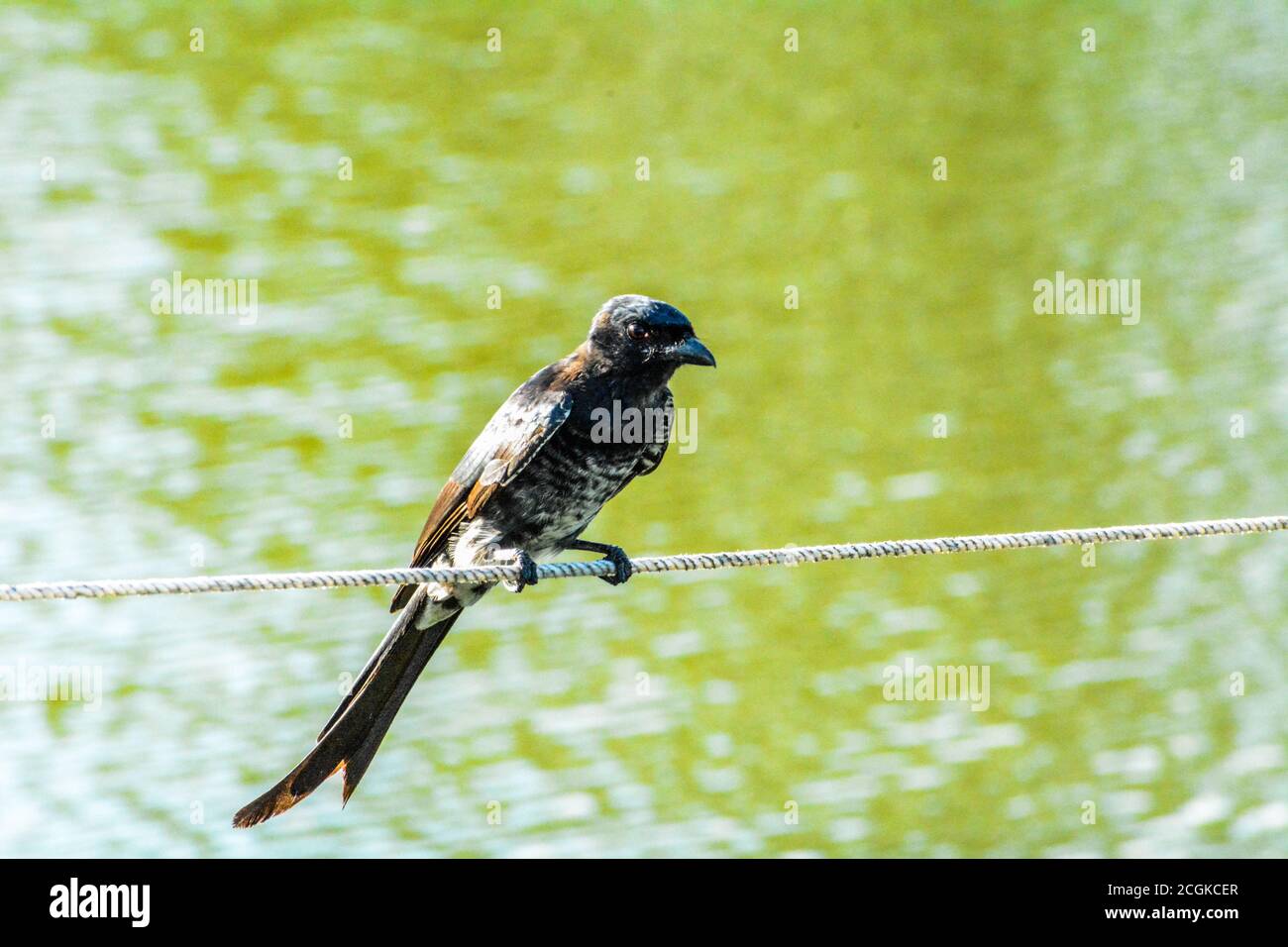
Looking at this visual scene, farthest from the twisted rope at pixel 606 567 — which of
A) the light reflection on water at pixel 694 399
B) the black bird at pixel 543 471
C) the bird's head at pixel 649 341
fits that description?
the light reflection on water at pixel 694 399

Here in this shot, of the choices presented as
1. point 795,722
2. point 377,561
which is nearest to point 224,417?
point 377,561

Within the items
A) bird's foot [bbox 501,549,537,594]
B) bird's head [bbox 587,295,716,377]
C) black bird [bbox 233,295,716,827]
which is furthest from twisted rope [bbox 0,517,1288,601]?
bird's head [bbox 587,295,716,377]

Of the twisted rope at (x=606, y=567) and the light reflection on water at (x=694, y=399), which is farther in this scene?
the light reflection on water at (x=694, y=399)

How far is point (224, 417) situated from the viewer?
866 cm

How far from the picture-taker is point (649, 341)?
5188 millimetres

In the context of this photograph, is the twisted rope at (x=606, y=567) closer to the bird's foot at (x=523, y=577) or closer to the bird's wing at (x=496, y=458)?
the bird's foot at (x=523, y=577)

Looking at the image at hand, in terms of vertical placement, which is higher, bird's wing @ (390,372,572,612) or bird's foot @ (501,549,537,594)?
bird's wing @ (390,372,572,612)

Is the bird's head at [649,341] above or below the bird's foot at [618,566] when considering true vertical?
above

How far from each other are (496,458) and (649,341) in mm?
597

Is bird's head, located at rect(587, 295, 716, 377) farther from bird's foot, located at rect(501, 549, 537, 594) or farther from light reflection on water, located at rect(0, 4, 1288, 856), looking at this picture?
light reflection on water, located at rect(0, 4, 1288, 856)

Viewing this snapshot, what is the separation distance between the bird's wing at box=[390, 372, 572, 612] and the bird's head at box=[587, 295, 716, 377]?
0.23 m

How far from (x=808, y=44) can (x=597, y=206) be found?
6.35 feet

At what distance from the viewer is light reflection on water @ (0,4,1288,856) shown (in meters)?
7.53

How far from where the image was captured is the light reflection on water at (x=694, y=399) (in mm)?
7531
